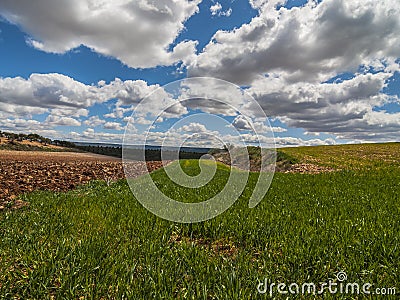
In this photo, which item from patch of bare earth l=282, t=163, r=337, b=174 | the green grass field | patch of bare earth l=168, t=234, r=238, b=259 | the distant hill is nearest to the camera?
the green grass field

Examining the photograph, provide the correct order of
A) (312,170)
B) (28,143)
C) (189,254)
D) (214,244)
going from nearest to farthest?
1. (189,254)
2. (214,244)
3. (312,170)
4. (28,143)

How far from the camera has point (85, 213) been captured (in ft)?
23.8

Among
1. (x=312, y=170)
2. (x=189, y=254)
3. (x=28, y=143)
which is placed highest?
(x=28, y=143)

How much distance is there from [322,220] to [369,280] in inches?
111

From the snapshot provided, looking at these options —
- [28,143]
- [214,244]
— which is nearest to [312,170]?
[214,244]

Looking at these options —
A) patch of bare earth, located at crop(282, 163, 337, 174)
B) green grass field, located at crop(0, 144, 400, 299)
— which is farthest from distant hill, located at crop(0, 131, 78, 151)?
green grass field, located at crop(0, 144, 400, 299)

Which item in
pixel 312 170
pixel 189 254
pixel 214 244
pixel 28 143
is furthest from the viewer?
pixel 28 143

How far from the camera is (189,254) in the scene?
448 cm

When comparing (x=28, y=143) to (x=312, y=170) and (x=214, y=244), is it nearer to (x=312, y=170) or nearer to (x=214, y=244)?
(x=312, y=170)

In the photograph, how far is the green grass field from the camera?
3.50m

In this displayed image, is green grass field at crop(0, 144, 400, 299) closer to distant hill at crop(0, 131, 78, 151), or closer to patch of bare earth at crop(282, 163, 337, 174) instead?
patch of bare earth at crop(282, 163, 337, 174)

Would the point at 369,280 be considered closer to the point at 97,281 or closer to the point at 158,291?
the point at 158,291

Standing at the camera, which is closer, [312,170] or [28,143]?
[312,170]

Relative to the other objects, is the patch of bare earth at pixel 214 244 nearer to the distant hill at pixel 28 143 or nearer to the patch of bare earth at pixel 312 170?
the patch of bare earth at pixel 312 170
